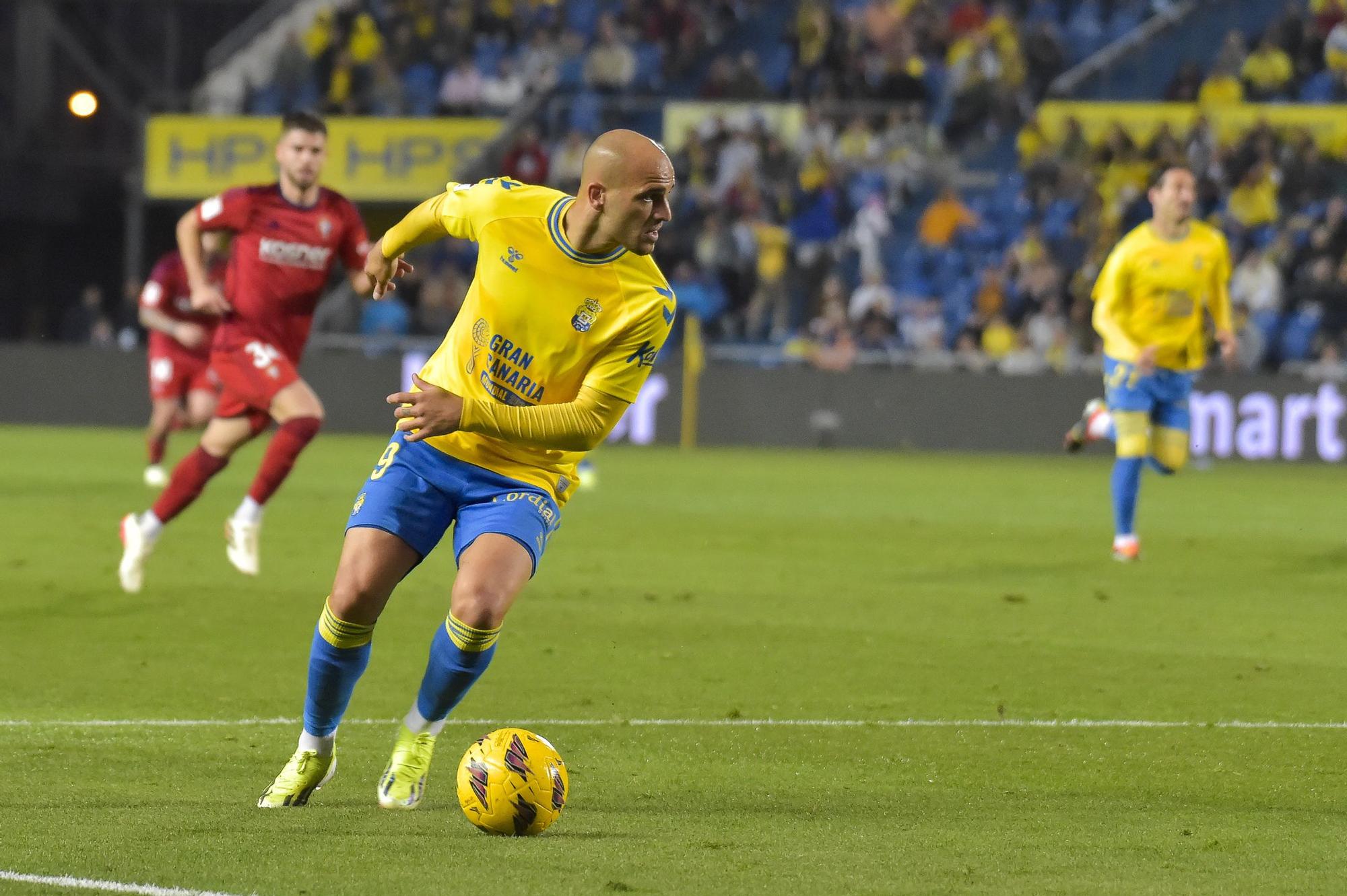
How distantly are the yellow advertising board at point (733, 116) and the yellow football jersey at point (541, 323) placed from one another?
72.2 feet

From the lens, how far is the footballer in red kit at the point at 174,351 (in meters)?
17.7

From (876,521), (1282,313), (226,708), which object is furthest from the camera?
(1282,313)

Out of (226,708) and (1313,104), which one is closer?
(226,708)

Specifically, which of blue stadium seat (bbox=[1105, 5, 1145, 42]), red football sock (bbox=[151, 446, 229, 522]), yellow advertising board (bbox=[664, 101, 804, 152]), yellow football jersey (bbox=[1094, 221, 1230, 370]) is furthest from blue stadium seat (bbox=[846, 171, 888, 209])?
red football sock (bbox=[151, 446, 229, 522])

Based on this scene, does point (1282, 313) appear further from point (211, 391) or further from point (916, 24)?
point (211, 391)

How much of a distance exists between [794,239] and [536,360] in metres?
21.4

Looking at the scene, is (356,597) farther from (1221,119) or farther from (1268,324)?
(1221,119)

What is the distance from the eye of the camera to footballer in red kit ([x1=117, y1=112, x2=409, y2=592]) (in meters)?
10.9

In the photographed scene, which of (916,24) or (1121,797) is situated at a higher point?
(916,24)

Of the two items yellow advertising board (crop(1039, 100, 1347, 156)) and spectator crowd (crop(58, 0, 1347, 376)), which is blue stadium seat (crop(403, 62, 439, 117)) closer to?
spectator crowd (crop(58, 0, 1347, 376))

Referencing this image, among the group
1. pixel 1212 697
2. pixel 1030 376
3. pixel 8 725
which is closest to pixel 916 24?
pixel 1030 376

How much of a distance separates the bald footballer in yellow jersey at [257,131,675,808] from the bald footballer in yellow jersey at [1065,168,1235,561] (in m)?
7.79

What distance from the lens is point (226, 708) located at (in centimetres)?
763

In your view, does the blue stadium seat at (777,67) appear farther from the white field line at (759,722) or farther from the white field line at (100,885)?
the white field line at (100,885)
